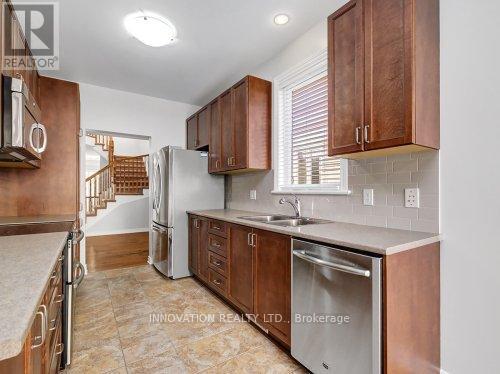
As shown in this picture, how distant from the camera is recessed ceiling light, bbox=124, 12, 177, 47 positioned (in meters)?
2.22

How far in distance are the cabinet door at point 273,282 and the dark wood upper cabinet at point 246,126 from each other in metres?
1.04

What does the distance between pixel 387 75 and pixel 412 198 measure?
2.55ft

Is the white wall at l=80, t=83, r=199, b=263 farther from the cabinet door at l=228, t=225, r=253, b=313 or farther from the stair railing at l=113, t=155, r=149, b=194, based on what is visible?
the stair railing at l=113, t=155, r=149, b=194

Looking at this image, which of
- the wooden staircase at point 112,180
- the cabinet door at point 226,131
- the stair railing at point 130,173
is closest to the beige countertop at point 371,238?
the cabinet door at point 226,131

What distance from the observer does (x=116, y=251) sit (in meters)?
4.79

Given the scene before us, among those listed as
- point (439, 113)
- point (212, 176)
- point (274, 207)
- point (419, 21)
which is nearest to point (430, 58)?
point (419, 21)

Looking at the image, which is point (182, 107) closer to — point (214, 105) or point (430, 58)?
point (214, 105)

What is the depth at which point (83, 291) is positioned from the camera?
2.99 m

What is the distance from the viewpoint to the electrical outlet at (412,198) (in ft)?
5.48

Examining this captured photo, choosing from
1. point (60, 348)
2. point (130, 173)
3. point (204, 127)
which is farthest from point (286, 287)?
point (130, 173)

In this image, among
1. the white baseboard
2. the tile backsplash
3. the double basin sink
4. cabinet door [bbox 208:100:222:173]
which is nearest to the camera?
the tile backsplash

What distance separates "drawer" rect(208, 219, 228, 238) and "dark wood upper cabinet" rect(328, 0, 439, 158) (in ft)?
4.48

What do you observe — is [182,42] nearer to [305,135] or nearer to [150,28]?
[150,28]

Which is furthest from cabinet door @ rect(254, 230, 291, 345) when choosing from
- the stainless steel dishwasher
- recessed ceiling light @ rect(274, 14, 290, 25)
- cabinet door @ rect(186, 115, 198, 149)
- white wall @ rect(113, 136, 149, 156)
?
white wall @ rect(113, 136, 149, 156)
